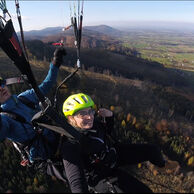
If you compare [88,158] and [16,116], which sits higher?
[16,116]

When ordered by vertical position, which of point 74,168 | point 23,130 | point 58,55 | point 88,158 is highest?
point 58,55

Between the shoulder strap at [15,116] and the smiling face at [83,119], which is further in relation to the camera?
the smiling face at [83,119]

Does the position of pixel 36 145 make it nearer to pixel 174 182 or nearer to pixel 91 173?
pixel 91 173

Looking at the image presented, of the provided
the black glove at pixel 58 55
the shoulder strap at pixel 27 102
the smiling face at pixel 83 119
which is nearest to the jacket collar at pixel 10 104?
Result: the shoulder strap at pixel 27 102

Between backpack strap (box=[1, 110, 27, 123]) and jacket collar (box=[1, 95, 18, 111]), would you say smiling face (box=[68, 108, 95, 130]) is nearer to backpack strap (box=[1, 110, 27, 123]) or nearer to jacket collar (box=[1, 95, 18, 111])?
backpack strap (box=[1, 110, 27, 123])

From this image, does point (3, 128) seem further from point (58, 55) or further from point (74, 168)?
point (58, 55)

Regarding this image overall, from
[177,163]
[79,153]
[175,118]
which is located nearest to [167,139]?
[177,163]

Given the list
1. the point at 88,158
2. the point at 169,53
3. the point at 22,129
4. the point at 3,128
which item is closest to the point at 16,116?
the point at 22,129

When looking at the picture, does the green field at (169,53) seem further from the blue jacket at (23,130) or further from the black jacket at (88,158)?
the blue jacket at (23,130)
